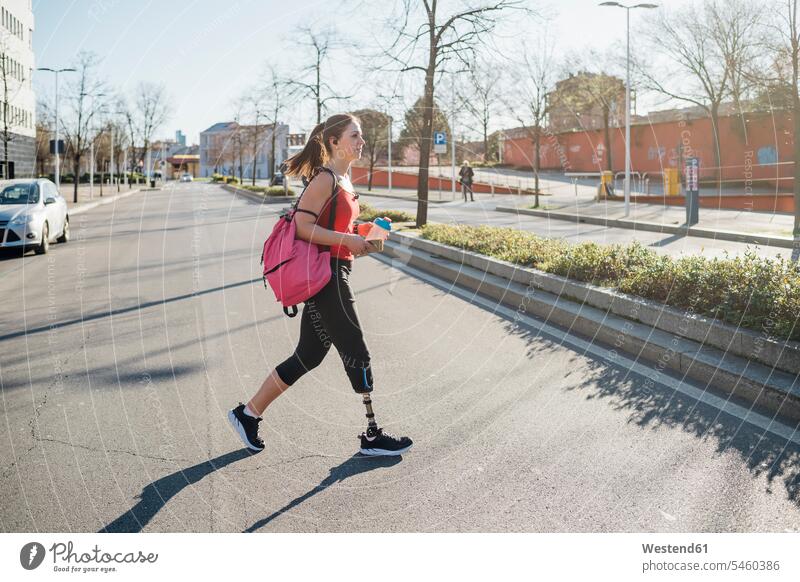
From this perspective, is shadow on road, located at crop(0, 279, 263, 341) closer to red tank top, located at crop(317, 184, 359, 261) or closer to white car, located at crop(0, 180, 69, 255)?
red tank top, located at crop(317, 184, 359, 261)

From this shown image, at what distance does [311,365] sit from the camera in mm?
4234

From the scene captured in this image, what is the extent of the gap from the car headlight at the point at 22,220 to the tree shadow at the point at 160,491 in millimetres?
12584

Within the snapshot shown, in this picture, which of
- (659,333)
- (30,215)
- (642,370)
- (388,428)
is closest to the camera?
(388,428)

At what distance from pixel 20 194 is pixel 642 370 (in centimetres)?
1414

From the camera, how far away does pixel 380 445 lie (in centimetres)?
418

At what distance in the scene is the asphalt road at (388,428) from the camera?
11.2 ft

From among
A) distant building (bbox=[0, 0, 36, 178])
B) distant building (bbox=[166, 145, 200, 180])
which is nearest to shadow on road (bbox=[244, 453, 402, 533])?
distant building (bbox=[0, 0, 36, 178])

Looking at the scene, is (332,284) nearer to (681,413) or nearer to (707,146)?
(681,413)

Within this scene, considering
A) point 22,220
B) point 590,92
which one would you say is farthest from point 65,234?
point 590,92

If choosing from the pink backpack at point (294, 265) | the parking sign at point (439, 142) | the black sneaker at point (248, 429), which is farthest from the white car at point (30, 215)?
the pink backpack at point (294, 265)

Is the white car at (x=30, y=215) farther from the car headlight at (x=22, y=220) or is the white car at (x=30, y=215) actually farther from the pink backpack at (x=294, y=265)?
the pink backpack at (x=294, y=265)

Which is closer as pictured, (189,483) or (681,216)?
(189,483)

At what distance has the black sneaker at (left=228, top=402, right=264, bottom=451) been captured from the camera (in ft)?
14.0
